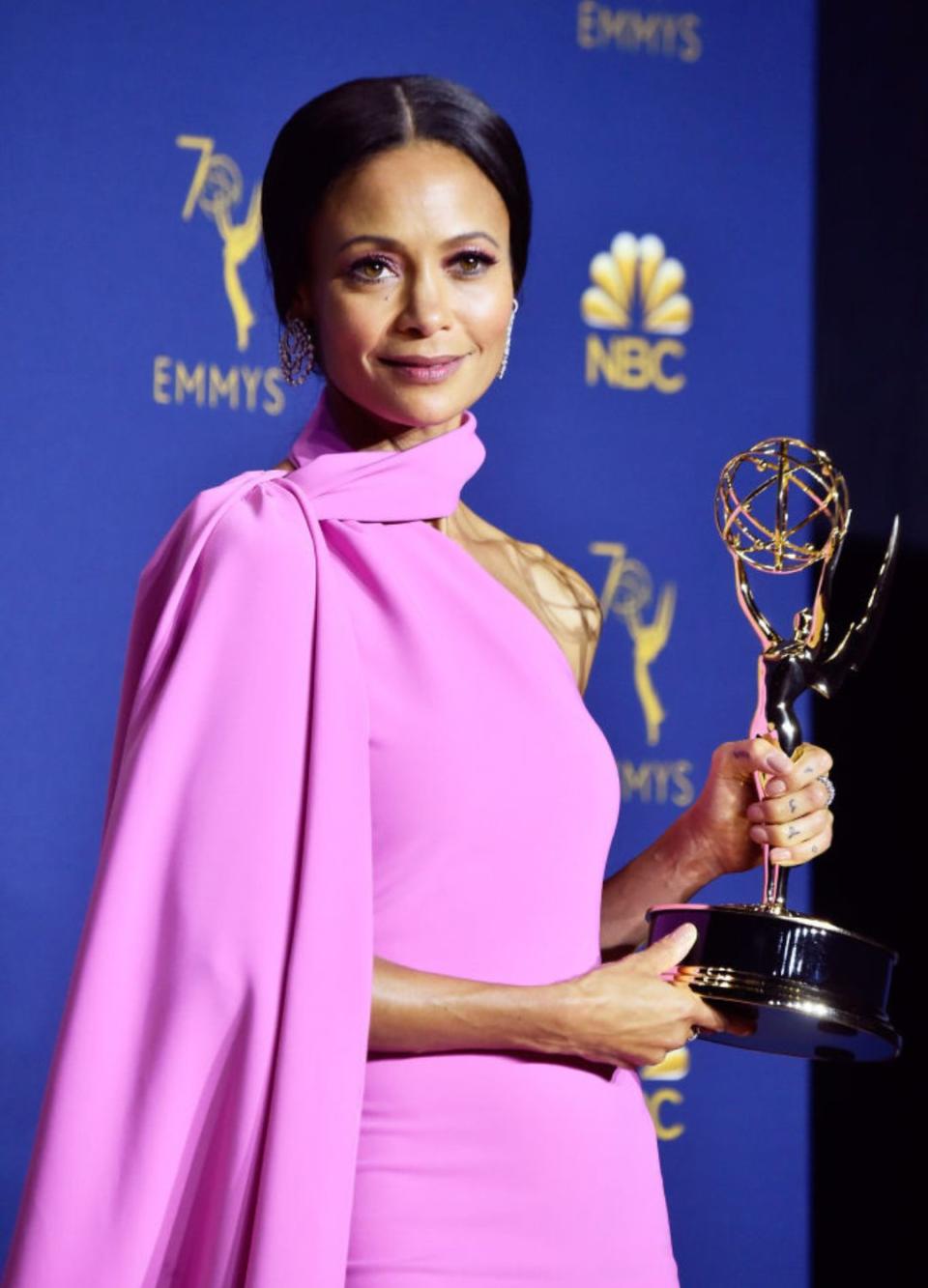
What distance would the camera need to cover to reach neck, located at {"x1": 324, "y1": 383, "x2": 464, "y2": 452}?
1.41 m

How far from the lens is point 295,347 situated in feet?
4.74

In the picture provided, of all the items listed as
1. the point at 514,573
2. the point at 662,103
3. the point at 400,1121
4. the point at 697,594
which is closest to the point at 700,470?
the point at 697,594

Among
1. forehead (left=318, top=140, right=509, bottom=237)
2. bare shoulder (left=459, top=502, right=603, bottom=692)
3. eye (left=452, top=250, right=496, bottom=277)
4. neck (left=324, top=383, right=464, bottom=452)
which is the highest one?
forehead (left=318, top=140, right=509, bottom=237)

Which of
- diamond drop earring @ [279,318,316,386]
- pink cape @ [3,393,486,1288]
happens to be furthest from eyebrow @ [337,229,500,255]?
pink cape @ [3,393,486,1288]

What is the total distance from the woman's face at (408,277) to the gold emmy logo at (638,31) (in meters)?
1.14

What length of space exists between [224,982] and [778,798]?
19.9 inches

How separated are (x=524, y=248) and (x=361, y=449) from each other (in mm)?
217

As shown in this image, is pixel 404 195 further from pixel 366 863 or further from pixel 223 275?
pixel 223 275

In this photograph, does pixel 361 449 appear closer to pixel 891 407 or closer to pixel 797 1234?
pixel 891 407

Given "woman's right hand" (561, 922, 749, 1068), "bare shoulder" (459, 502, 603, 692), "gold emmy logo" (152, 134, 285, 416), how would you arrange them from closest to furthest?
"woman's right hand" (561, 922, 749, 1068)
"bare shoulder" (459, 502, 603, 692)
"gold emmy logo" (152, 134, 285, 416)

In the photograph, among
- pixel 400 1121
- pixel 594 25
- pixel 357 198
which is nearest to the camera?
pixel 400 1121

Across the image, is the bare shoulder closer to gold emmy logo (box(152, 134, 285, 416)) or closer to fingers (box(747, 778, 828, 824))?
fingers (box(747, 778, 828, 824))

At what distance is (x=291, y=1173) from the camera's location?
3.63 feet

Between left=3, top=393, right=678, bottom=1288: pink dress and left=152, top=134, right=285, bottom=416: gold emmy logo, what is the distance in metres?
0.93
